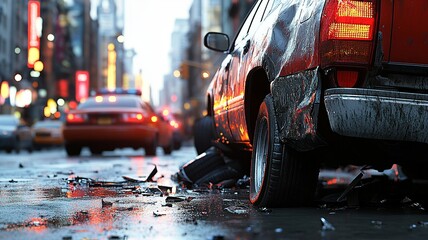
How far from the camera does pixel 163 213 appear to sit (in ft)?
18.2

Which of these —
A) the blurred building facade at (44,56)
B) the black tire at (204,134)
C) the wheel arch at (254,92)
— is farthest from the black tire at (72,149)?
the blurred building facade at (44,56)

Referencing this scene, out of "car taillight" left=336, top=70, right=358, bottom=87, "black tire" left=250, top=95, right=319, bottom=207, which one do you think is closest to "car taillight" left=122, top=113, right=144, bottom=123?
"black tire" left=250, top=95, right=319, bottom=207

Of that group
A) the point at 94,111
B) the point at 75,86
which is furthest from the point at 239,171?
the point at 75,86

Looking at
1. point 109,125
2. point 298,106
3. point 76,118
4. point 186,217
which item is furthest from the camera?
point 76,118

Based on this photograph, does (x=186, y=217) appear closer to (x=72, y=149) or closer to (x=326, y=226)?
(x=326, y=226)

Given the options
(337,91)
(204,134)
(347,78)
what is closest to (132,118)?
(204,134)

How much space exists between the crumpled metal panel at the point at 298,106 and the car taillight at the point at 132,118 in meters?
12.7

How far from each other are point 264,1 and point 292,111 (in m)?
2.28

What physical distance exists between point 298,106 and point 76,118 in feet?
45.2

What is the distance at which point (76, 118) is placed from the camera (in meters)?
18.4

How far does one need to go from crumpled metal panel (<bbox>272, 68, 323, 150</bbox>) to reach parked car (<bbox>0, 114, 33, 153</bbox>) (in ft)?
79.3

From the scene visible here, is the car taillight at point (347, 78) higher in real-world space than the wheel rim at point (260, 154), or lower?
higher

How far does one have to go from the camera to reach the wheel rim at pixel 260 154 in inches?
238

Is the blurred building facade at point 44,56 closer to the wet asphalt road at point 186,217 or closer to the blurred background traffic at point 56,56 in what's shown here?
the blurred background traffic at point 56,56
